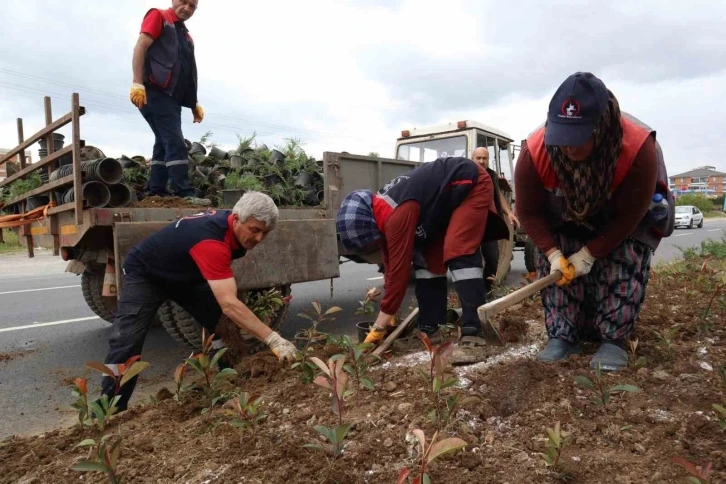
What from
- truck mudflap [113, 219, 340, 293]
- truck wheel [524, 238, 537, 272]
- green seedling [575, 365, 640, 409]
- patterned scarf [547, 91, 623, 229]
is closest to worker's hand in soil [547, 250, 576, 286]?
patterned scarf [547, 91, 623, 229]

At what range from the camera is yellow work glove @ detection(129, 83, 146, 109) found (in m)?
4.18

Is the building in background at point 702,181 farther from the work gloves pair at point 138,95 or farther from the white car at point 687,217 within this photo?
the work gloves pair at point 138,95

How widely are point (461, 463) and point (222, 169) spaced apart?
14.8ft

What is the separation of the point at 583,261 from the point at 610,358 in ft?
1.68

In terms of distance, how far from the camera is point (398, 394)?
2312 mm

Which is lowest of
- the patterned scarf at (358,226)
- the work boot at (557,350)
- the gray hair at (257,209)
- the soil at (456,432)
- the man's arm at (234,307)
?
the soil at (456,432)

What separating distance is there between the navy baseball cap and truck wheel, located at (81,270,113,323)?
14.0 ft

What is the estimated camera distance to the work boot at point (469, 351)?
272 centimetres

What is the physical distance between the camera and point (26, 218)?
4398mm

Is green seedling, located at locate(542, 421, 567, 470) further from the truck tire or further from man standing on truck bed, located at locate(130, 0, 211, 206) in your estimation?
man standing on truck bed, located at locate(130, 0, 211, 206)

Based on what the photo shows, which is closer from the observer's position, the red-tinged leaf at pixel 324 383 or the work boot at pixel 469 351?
the red-tinged leaf at pixel 324 383

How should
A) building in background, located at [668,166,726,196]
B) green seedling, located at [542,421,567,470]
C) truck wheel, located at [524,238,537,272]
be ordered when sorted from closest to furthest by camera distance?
1. green seedling, located at [542,421,567,470]
2. truck wheel, located at [524,238,537,272]
3. building in background, located at [668,166,726,196]

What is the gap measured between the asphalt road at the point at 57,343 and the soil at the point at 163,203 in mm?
1294

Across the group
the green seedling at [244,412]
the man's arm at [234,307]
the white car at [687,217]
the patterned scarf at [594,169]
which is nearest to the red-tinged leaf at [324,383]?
the green seedling at [244,412]
